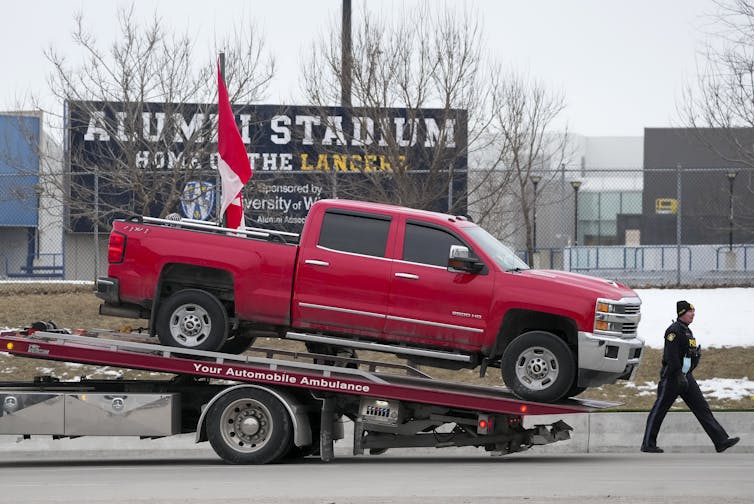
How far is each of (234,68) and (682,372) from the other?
13116 mm

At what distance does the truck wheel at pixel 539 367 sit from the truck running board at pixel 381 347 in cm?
48

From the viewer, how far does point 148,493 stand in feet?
32.3

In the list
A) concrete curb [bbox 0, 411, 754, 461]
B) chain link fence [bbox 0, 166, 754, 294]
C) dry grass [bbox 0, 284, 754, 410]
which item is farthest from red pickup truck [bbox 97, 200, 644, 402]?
chain link fence [bbox 0, 166, 754, 294]

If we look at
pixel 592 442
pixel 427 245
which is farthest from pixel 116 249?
pixel 592 442

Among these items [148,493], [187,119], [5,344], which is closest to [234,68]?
[187,119]

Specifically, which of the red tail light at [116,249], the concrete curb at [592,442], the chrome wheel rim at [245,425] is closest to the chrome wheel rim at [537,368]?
the chrome wheel rim at [245,425]

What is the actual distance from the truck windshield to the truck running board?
1.04m

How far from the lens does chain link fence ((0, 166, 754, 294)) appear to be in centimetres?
2564

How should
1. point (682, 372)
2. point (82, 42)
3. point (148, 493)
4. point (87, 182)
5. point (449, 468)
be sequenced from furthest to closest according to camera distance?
point (87, 182), point (82, 42), point (682, 372), point (449, 468), point (148, 493)

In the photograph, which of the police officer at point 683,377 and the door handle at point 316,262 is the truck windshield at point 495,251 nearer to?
the door handle at point 316,262

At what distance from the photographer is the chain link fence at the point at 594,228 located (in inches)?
1009

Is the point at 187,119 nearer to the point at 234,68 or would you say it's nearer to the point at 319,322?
the point at 234,68

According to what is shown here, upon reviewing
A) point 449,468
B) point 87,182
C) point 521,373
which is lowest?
point 449,468

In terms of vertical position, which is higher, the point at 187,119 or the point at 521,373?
the point at 187,119
